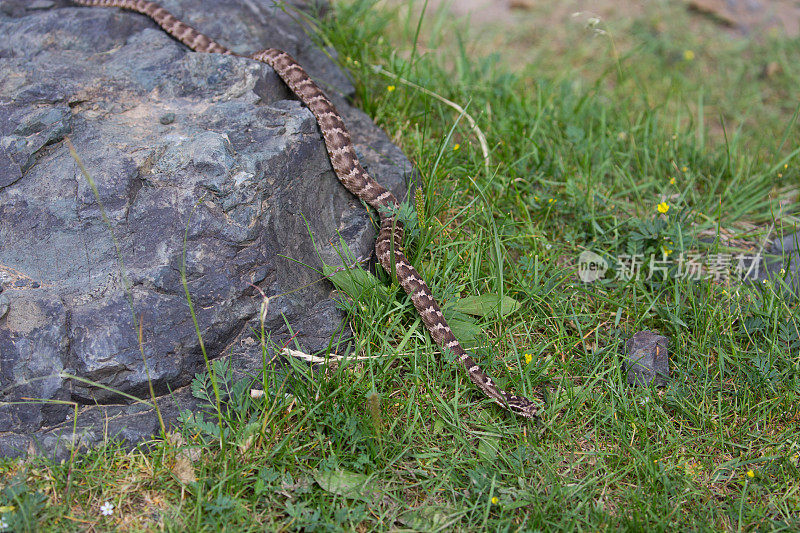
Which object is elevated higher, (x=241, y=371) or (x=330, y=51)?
(x=330, y=51)

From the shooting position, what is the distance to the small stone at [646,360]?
5.86 m

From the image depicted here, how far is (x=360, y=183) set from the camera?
6570 millimetres

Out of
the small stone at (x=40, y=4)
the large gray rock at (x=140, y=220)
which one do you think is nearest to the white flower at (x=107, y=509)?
the large gray rock at (x=140, y=220)

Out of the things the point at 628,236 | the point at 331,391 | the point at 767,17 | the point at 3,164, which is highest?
the point at 767,17

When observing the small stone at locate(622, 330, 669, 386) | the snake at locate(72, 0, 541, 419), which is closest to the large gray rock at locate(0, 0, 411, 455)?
the snake at locate(72, 0, 541, 419)

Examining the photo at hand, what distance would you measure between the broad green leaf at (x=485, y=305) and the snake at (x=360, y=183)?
0.89ft

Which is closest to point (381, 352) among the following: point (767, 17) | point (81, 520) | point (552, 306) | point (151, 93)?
point (552, 306)

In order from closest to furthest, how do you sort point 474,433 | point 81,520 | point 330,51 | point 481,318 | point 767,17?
point 81,520 < point 474,433 < point 481,318 < point 330,51 < point 767,17

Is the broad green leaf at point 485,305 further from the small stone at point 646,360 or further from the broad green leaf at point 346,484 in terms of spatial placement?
the broad green leaf at point 346,484

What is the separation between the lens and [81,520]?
4461mm

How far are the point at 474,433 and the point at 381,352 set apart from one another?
3.46ft

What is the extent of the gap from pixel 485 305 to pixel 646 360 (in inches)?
63.2

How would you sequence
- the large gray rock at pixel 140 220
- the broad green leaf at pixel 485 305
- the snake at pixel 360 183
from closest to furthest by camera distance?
1. the large gray rock at pixel 140 220
2. the snake at pixel 360 183
3. the broad green leaf at pixel 485 305

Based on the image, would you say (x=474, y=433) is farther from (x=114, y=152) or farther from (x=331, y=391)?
(x=114, y=152)
